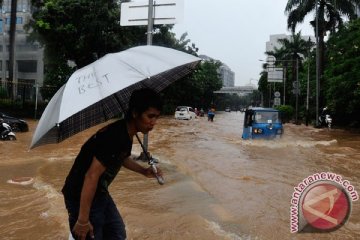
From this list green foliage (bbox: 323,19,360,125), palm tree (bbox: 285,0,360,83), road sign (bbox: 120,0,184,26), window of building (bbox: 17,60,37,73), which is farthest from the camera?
window of building (bbox: 17,60,37,73)

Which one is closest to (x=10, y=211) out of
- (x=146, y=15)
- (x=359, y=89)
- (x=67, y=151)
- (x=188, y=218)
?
(x=188, y=218)

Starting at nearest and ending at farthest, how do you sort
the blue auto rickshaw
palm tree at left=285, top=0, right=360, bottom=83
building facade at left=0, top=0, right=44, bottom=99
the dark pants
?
the dark pants → the blue auto rickshaw → palm tree at left=285, top=0, right=360, bottom=83 → building facade at left=0, top=0, right=44, bottom=99

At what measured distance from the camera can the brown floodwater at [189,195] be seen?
18.3 ft

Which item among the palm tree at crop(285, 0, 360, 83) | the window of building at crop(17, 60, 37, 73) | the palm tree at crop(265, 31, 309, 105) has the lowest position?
the window of building at crop(17, 60, 37, 73)

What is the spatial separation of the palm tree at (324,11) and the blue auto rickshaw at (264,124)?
1531cm

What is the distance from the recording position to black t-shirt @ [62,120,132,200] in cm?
262

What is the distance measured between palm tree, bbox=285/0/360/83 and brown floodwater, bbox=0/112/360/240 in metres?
→ 19.4

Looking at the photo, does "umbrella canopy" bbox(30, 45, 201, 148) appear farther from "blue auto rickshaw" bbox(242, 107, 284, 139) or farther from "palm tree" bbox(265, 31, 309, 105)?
"palm tree" bbox(265, 31, 309, 105)

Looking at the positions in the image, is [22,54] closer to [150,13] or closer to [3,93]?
[3,93]

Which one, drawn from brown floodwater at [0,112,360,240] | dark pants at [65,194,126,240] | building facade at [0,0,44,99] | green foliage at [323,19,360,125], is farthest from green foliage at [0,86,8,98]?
dark pants at [65,194,126,240]

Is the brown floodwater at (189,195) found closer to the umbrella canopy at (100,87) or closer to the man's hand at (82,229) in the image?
the umbrella canopy at (100,87)

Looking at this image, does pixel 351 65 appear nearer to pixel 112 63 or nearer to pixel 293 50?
pixel 112 63

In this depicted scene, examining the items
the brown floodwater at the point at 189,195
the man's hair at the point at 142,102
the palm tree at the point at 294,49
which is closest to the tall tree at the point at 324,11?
the brown floodwater at the point at 189,195

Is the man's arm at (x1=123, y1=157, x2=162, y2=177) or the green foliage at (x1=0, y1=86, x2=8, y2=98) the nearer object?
the man's arm at (x1=123, y1=157, x2=162, y2=177)
